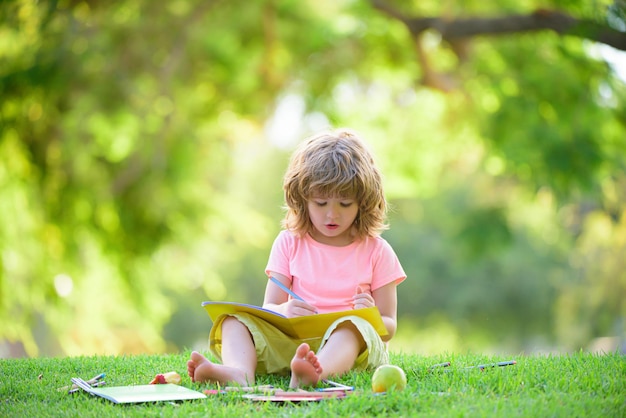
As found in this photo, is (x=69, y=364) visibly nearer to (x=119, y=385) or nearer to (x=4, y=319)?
(x=119, y=385)

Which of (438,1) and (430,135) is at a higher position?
(438,1)

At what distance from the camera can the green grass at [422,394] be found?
7.24 feet

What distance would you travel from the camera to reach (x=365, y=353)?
9.28 ft

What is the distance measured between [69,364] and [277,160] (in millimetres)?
19102

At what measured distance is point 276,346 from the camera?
287 cm

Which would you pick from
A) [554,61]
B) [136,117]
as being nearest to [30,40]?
[136,117]

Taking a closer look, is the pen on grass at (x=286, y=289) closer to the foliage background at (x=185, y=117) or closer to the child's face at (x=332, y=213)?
the child's face at (x=332, y=213)

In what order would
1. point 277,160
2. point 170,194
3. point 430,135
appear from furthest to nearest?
point 277,160 < point 430,135 < point 170,194

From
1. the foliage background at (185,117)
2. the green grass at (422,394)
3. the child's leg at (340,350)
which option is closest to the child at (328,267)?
the child's leg at (340,350)

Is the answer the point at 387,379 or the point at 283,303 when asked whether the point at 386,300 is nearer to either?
the point at 283,303

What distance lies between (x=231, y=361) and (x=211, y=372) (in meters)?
0.17

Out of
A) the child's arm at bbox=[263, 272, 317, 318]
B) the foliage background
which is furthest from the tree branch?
the child's arm at bbox=[263, 272, 317, 318]

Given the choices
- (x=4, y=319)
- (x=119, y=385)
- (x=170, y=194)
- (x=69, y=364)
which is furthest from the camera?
(x=170, y=194)

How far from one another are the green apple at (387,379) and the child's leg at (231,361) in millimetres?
439
